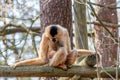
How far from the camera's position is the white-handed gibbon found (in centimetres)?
650

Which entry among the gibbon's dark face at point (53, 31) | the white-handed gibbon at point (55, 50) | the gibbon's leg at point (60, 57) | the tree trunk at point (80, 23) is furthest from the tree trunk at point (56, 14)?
the gibbon's leg at point (60, 57)

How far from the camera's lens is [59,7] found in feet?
26.2

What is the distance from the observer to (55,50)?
6891 mm

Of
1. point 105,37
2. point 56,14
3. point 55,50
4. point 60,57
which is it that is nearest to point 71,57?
point 60,57

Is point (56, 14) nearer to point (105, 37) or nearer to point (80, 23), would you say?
point (80, 23)

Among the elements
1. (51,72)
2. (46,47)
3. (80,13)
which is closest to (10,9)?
(80,13)

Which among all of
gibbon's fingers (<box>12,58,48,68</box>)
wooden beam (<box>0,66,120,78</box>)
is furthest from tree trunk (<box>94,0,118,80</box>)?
wooden beam (<box>0,66,120,78</box>)

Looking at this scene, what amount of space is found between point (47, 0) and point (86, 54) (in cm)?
194

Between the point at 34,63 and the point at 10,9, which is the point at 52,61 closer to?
the point at 34,63

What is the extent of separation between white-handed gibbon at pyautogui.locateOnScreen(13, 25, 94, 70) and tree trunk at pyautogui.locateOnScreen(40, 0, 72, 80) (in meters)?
1.05

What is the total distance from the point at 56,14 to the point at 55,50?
1304 millimetres

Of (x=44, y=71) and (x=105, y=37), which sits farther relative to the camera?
(x=105, y=37)

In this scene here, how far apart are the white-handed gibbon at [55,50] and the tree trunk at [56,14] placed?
1.05m

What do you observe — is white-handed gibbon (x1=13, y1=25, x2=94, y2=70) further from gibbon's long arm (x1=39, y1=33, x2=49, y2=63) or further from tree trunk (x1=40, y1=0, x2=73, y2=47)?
tree trunk (x1=40, y1=0, x2=73, y2=47)
